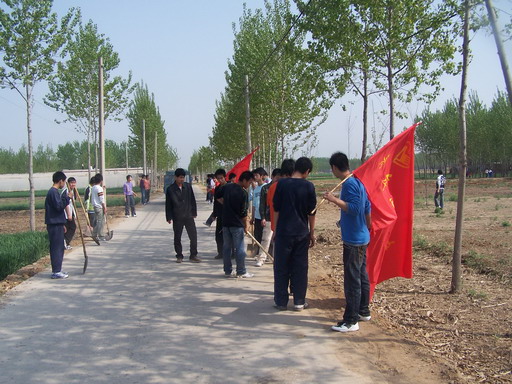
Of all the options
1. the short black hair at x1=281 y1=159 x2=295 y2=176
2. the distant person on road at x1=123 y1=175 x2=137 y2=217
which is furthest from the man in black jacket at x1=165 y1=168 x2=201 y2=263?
the distant person on road at x1=123 y1=175 x2=137 y2=217

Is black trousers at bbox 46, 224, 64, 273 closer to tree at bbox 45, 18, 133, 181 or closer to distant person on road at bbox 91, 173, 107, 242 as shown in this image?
distant person on road at bbox 91, 173, 107, 242

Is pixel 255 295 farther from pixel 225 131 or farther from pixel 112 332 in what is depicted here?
pixel 225 131

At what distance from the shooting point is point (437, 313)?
19.4 feet

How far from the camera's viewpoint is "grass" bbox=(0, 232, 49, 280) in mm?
9031

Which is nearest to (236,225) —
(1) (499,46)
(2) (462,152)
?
(2) (462,152)

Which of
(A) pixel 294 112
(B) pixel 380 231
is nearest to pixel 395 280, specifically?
(B) pixel 380 231

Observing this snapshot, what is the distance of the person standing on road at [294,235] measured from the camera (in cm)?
617

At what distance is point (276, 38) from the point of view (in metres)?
22.7

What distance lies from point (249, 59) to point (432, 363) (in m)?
20.8

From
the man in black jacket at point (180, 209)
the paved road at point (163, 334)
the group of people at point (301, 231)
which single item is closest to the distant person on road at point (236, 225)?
the group of people at point (301, 231)

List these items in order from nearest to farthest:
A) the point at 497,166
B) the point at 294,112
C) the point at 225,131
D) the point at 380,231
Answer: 1. the point at 380,231
2. the point at 294,112
3. the point at 225,131
4. the point at 497,166

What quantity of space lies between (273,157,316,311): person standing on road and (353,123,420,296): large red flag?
767mm

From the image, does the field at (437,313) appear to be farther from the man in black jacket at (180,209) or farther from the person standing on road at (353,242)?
the man in black jacket at (180,209)

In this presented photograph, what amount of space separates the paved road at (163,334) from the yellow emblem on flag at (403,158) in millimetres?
2094
